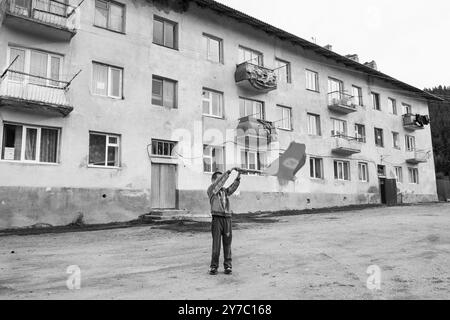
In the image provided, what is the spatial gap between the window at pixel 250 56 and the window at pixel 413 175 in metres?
18.6

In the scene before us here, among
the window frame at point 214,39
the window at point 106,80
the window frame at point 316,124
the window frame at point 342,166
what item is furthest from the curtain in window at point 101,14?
the window frame at point 342,166

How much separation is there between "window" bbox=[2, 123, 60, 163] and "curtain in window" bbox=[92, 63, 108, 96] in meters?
2.62

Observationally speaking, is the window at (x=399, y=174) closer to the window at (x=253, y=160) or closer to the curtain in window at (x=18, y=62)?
the window at (x=253, y=160)

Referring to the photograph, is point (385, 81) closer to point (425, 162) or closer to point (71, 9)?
point (425, 162)

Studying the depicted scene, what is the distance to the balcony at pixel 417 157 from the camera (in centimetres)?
3416

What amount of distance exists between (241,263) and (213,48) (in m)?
16.4

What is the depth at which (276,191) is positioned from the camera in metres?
23.6

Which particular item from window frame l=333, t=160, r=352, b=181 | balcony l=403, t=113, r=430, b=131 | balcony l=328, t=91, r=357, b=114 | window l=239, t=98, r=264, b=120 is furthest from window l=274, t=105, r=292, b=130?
balcony l=403, t=113, r=430, b=131

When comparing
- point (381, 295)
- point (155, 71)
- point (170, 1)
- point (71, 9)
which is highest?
point (170, 1)

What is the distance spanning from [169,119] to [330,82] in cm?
1425

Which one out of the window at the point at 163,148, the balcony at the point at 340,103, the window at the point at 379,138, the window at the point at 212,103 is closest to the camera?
the window at the point at 163,148

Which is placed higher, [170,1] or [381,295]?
[170,1]

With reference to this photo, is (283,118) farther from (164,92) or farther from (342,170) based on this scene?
(164,92)
